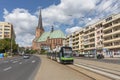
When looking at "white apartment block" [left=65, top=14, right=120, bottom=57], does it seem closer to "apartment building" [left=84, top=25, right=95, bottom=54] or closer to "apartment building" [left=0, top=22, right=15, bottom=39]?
"apartment building" [left=84, top=25, right=95, bottom=54]

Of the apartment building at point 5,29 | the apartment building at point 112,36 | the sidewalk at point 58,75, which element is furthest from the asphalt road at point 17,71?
the apartment building at point 5,29

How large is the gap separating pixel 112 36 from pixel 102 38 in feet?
42.3

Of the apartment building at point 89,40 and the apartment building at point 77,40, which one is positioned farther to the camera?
the apartment building at point 77,40

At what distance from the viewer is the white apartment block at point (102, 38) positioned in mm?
81781

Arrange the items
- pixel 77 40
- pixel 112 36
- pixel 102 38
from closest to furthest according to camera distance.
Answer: pixel 112 36
pixel 102 38
pixel 77 40

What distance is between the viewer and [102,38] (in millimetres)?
97625

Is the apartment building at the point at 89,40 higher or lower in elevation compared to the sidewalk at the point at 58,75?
higher

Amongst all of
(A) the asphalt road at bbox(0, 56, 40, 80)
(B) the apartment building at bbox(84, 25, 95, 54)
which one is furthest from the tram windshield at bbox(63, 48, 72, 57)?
(B) the apartment building at bbox(84, 25, 95, 54)

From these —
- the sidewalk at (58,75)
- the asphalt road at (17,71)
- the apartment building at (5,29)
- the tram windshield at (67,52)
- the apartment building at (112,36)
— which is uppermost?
the apartment building at (5,29)

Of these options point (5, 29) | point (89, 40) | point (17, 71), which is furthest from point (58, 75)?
point (5, 29)

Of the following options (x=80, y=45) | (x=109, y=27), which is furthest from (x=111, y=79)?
(x=80, y=45)

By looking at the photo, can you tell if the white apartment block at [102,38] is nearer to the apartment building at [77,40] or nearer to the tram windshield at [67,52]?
the apartment building at [77,40]

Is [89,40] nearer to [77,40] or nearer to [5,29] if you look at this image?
[77,40]

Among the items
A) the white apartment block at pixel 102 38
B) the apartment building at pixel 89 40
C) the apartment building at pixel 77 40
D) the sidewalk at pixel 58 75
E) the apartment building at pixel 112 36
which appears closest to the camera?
the sidewalk at pixel 58 75
